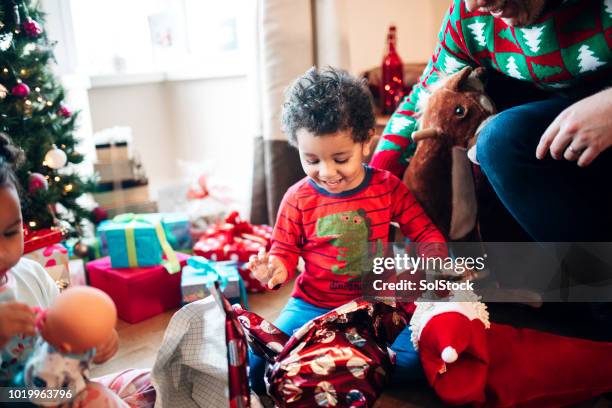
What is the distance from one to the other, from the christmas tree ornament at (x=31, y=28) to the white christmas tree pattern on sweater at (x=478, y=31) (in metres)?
1.08

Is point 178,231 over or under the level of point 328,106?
under

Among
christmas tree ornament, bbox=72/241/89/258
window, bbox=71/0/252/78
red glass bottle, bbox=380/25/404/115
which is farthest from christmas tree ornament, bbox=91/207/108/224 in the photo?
red glass bottle, bbox=380/25/404/115

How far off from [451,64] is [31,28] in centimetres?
106

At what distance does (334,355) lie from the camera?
35.9 inches

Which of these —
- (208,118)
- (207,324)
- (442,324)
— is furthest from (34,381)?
(208,118)

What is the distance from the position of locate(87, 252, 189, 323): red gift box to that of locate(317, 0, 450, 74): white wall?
1.16 metres

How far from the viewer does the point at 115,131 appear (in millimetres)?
1916

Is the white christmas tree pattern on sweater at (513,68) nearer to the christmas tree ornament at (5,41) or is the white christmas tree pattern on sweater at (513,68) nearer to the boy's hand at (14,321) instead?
the boy's hand at (14,321)

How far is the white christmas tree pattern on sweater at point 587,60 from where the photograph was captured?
0.98 metres

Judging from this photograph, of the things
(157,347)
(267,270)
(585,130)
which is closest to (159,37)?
(157,347)

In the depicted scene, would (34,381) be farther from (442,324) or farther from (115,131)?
(115,131)

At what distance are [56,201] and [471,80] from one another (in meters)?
1.16

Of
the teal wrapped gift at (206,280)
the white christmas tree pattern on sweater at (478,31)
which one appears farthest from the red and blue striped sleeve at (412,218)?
the teal wrapped gift at (206,280)

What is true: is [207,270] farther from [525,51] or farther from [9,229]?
[525,51]
